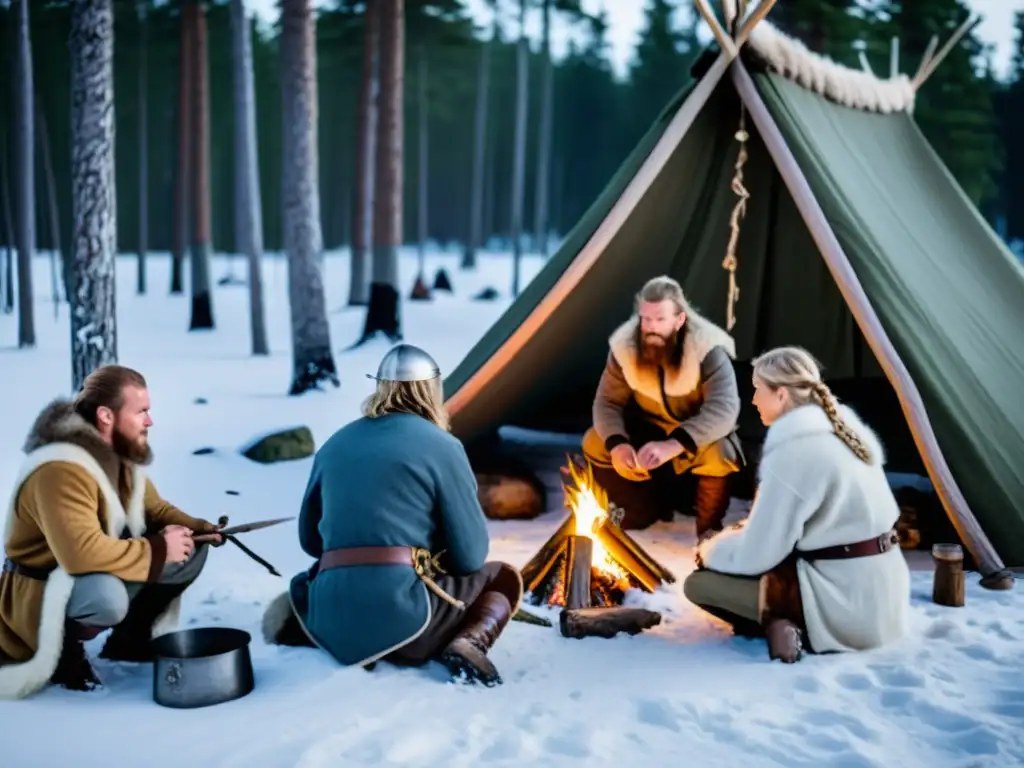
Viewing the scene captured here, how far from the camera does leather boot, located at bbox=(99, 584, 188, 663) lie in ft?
10.6

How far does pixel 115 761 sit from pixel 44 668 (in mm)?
476

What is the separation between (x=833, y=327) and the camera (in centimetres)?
608

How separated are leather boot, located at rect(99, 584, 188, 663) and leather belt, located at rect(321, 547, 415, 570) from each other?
0.54 m

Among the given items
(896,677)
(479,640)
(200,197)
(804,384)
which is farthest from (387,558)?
(200,197)

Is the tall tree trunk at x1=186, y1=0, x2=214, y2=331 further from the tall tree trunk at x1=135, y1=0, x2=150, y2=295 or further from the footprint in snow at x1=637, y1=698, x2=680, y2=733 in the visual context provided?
the footprint in snow at x1=637, y1=698, x2=680, y2=733

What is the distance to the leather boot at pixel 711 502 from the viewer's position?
15.5 ft

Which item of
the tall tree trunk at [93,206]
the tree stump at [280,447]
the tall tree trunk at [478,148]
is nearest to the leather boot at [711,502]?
the tree stump at [280,447]

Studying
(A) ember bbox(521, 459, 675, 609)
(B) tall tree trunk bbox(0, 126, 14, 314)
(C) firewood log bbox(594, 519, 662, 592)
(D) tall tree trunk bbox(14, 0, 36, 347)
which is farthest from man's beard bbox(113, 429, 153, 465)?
(B) tall tree trunk bbox(0, 126, 14, 314)

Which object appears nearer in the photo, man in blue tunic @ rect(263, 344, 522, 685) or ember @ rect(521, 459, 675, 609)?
man in blue tunic @ rect(263, 344, 522, 685)

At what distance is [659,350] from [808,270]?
1.72 m

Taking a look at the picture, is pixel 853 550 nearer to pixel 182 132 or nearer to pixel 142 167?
pixel 182 132

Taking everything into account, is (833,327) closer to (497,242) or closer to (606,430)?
(606,430)

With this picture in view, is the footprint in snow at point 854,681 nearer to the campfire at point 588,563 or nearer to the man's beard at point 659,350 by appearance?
the campfire at point 588,563

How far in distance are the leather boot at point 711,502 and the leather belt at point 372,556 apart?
6.43 feet
